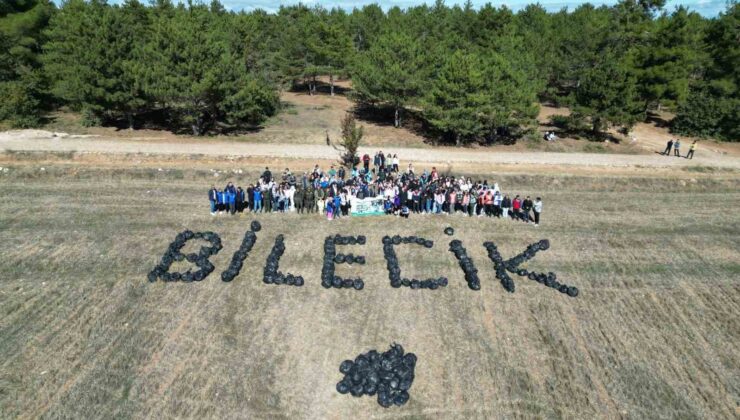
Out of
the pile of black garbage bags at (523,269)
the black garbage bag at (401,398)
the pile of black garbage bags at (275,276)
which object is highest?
the pile of black garbage bags at (523,269)

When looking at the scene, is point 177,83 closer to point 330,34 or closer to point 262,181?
point 262,181

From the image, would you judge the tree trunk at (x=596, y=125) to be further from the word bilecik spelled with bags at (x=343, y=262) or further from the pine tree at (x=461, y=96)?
the word bilecik spelled with bags at (x=343, y=262)

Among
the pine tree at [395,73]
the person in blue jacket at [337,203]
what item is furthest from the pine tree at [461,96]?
the person in blue jacket at [337,203]

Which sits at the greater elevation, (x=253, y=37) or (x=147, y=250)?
(x=253, y=37)

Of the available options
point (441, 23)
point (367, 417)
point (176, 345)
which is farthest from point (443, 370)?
point (441, 23)

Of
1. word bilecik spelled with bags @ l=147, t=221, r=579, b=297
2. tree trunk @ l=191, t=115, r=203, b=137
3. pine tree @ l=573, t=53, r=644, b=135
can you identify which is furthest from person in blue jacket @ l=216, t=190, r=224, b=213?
pine tree @ l=573, t=53, r=644, b=135

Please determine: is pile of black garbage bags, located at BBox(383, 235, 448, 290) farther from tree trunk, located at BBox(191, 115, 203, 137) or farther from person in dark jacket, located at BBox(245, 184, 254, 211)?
tree trunk, located at BBox(191, 115, 203, 137)

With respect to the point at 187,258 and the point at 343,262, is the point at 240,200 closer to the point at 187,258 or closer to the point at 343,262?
the point at 187,258
